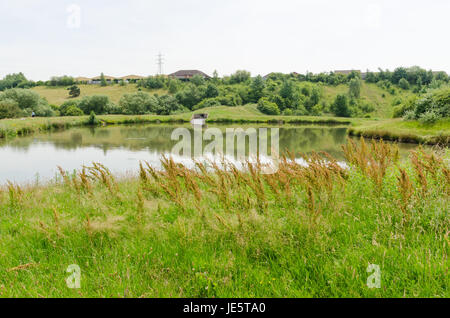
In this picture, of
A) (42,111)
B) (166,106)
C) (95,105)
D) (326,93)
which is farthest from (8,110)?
(326,93)

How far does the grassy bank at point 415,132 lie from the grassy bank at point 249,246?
1782cm

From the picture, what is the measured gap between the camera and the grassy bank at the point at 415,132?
18844mm

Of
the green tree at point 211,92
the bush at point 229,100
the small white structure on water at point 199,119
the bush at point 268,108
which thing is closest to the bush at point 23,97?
the small white structure on water at point 199,119

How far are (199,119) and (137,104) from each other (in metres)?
22.5

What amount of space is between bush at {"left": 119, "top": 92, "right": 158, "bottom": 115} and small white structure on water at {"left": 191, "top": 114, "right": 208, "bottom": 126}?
1883 cm

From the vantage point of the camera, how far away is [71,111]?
62.2 meters

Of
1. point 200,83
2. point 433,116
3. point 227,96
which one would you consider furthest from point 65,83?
point 433,116

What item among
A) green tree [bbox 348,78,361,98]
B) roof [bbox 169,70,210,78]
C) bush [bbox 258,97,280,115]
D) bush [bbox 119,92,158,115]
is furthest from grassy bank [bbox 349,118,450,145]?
roof [bbox 169,70,210,78]

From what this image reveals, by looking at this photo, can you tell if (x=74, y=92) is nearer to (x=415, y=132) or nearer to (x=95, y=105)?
(x=95, y=105)

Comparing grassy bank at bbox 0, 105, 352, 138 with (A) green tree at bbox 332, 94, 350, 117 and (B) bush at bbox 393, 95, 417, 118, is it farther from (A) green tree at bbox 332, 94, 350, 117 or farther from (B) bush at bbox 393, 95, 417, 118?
(A) green tree at bbox 332, 94, 350, 117

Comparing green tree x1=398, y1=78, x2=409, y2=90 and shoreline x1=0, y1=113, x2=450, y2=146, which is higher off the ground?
green tree x1=398, y1=78, x2=409, y2=90

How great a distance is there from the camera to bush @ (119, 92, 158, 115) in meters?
67.8

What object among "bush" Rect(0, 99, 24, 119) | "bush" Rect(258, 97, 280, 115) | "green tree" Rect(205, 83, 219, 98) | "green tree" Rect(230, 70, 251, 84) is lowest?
"bush" Rect(0, 99, 24, 119)

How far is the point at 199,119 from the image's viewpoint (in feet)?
179
